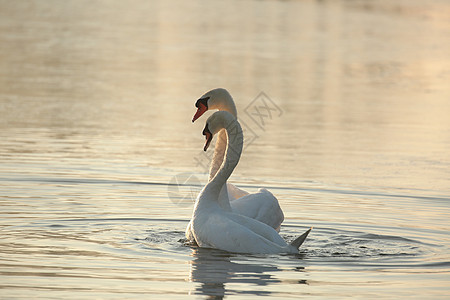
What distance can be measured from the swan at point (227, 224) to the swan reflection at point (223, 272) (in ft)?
0.41

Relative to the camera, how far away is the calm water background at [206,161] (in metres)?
8.03

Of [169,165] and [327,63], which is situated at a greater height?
[327,63]

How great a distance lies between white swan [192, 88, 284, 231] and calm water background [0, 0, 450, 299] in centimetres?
46

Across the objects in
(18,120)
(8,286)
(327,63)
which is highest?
(327,63)

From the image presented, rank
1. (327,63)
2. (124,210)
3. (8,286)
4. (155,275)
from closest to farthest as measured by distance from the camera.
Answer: (8,286) → (155,275) → (124,210) → (327,63)

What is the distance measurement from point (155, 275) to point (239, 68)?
1632cm

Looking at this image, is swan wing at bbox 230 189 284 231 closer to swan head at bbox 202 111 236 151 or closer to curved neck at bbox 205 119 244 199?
curved neck at bbox 205 119 244 199

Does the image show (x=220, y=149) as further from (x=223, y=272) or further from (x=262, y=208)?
(x=223, y=272)

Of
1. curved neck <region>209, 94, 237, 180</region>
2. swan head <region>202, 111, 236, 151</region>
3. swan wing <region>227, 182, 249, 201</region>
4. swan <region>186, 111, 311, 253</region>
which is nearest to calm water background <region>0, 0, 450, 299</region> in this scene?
swan <region>186, 111, 311, 253</region>

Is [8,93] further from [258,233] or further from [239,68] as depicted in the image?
[258,233]

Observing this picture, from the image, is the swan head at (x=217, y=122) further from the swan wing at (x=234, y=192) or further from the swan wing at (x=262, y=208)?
the swan wing at (x=234, y=192)

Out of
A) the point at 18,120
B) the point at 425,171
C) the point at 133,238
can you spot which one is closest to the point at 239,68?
the point at 18,120

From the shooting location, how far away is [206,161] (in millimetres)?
13938

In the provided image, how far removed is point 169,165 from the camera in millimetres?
13242
